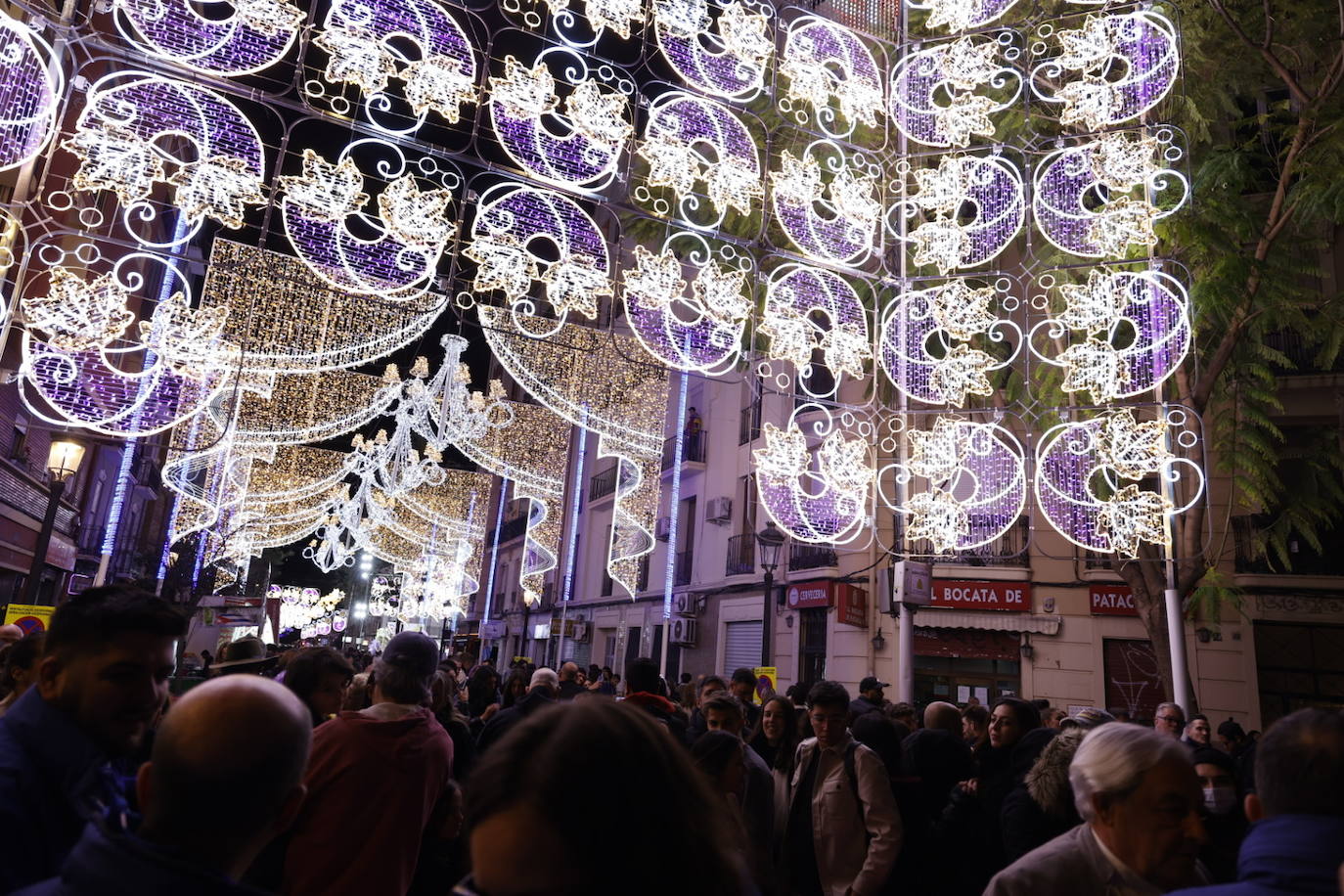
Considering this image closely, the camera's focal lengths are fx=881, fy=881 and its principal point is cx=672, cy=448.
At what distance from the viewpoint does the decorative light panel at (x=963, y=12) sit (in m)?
8.08

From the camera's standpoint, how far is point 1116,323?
745 centimetres

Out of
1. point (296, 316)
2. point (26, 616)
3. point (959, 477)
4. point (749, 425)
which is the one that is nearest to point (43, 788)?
point (959, 477)

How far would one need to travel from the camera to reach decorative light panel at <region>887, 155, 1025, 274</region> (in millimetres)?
7930

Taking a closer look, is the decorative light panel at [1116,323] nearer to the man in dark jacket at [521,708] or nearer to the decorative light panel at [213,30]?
the man in dark jacket at [521,708]

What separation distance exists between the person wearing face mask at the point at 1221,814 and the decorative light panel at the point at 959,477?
3941 millimetres

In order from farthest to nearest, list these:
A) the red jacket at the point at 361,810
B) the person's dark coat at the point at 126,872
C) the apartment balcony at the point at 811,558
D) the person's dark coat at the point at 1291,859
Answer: the apartment balcony at the point at 811,558 < the red jacket at the point at 361,810 < the person's dark coat at the point at 1291,859 < the person's dark coat at the point at 126,872

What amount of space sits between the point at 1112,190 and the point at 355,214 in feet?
21.2

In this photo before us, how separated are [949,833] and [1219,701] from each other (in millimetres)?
11486

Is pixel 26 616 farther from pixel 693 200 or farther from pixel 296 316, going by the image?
pixel 693 200

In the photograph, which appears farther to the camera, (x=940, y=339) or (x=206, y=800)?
(x=940, y=339)

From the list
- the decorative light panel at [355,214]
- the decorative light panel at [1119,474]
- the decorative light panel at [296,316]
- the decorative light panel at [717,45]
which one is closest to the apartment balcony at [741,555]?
the decorative light panel at [296,316]

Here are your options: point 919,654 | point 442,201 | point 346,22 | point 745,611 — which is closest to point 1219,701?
point 919,654

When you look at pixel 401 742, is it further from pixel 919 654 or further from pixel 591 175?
pixel 919 654

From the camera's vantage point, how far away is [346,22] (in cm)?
589
